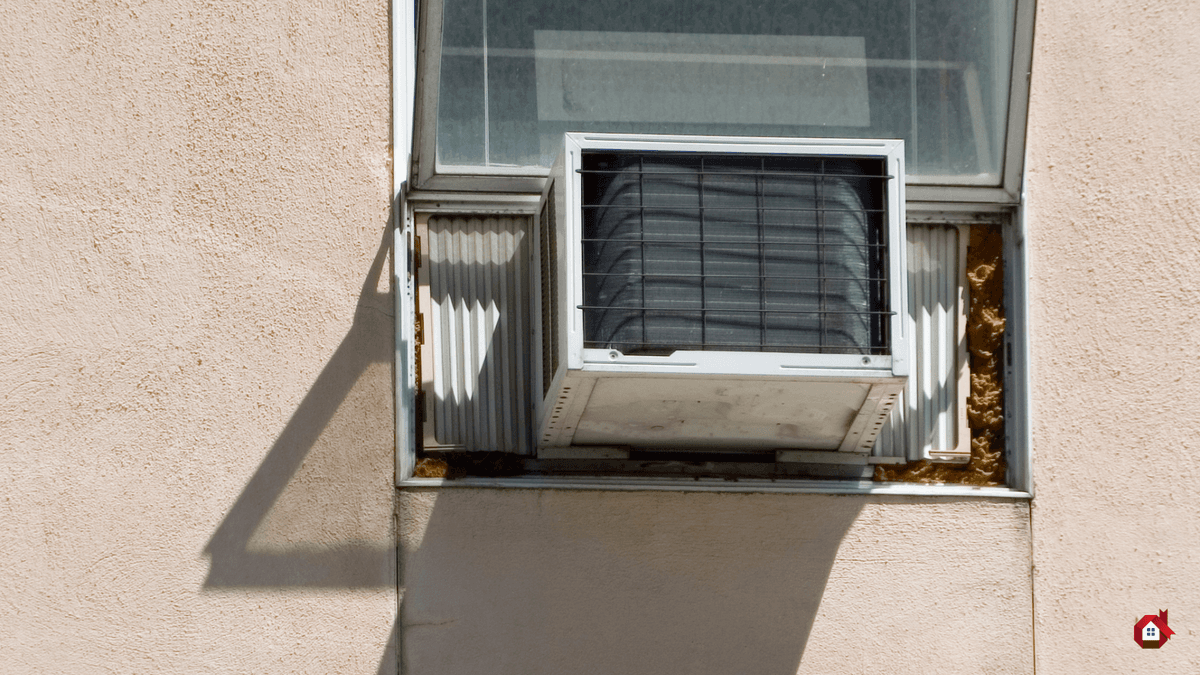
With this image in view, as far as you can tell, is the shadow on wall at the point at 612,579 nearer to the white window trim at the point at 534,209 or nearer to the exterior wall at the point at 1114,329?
the white window trim at the point at 534,209

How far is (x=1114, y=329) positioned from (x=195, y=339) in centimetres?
262

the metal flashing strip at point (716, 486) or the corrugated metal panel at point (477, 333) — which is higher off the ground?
the corrugated metal panel at point (477, 333)

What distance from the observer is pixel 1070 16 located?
402cm

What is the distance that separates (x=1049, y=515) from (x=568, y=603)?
4.47 feet

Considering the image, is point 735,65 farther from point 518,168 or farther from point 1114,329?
point 1114,329

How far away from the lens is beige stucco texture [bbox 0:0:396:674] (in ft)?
11.7

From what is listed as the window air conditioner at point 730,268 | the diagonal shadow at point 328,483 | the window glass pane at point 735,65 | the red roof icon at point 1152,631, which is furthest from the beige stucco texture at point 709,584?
the window glass pane at point 735,65

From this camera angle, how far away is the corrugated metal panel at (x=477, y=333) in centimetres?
382

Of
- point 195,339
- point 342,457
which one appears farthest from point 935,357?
point 195,339

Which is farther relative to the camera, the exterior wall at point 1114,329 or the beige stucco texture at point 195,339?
the exterior wall at point 1114,329

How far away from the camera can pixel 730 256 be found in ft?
10.4

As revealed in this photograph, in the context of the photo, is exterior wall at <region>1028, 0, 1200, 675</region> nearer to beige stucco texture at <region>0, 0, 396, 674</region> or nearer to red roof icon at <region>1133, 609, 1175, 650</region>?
red roof icon at <region>1133, 609, 1175, 650</region>

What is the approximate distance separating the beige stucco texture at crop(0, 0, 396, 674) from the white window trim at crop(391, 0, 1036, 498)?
0.05 metres

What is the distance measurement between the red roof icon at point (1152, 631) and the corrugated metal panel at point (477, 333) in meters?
1.77
